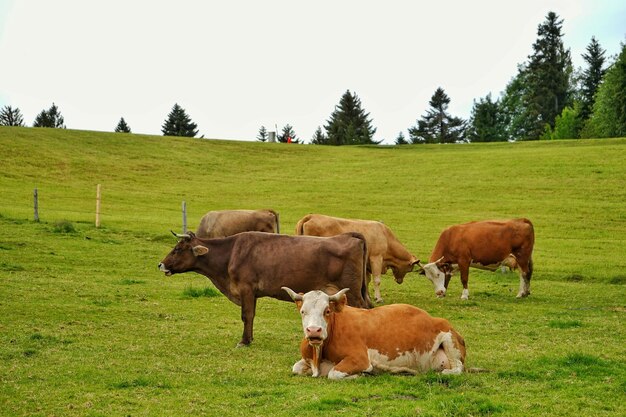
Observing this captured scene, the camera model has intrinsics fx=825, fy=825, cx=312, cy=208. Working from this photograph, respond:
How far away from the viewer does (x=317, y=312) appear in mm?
10758

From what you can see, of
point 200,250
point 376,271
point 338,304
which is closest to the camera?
point 338,304

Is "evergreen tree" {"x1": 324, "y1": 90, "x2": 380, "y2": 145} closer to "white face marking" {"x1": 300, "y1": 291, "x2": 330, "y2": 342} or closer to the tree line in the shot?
the tree line

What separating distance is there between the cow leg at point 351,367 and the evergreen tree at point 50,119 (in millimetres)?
101030

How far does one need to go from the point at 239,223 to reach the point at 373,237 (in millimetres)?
6130

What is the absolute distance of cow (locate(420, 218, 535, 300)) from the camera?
71.6ft

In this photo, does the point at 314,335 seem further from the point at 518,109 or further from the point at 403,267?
the point at 518,109

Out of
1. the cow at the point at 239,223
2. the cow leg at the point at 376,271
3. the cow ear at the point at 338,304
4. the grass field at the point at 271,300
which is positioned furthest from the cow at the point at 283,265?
the cow at the point at 239,223

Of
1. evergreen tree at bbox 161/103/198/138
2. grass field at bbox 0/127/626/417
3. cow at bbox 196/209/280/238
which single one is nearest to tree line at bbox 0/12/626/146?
evergreen tree at bbox 161/103/198/138

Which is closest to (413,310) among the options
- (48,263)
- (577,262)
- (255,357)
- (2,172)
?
(255,357)

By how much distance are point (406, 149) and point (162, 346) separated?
60.6 meters

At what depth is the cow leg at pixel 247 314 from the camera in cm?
1348

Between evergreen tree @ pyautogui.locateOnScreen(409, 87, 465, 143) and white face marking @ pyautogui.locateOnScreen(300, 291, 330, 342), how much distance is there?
9775cm

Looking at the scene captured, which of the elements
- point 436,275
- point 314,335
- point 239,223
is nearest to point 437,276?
point 436,275

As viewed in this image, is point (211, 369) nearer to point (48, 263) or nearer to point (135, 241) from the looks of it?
point (48, 263)
